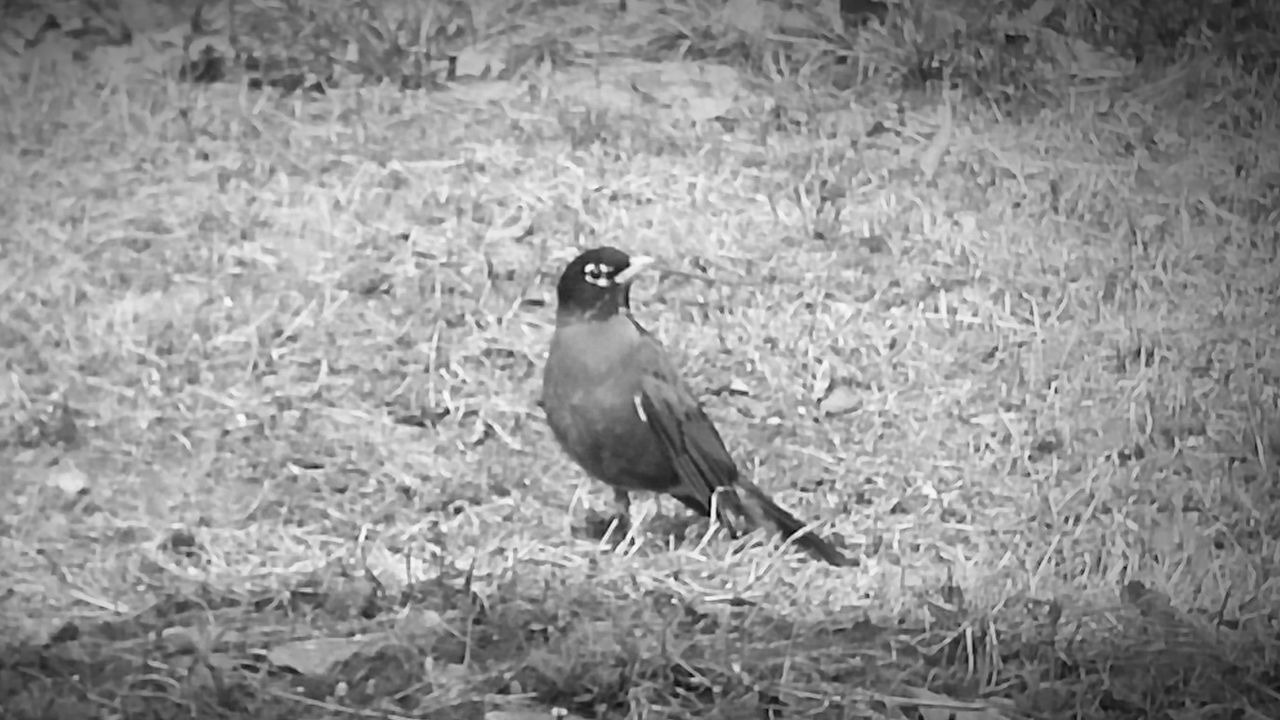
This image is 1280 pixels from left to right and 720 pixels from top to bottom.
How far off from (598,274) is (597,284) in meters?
0.02

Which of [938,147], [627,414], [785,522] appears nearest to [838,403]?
[785,522]

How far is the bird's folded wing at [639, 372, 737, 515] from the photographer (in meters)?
2.02

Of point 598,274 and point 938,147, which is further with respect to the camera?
point 938,147

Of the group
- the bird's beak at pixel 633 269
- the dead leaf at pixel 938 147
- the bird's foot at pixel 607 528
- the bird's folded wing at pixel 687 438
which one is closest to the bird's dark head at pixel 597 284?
the bird's beak at pixel 633 269

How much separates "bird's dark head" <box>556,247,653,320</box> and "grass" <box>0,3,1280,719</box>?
31 millimetres

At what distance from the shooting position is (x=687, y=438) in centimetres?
203

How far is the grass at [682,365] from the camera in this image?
1.98 meters

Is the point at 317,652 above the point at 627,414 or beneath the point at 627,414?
beneath

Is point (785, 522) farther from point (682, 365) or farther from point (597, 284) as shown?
point (597, 284)

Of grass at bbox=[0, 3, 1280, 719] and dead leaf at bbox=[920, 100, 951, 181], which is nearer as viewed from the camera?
grass at bbox=[0, 3, 1280, 719]

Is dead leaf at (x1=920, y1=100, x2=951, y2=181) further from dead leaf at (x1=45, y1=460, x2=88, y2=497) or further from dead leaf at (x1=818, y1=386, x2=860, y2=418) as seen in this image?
dead leaf at (x1=45, y1=460, x2=88, y2=497)

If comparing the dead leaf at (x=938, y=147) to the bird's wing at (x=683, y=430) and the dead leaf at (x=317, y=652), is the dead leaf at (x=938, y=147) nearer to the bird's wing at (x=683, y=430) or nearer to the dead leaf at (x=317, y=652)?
the bird's wing at (x=683, y=430)

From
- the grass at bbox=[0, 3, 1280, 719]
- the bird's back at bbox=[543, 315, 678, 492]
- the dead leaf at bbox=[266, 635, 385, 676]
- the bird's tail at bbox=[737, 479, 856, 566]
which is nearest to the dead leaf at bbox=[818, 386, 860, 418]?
the grass at bbox=[0, 3, 1280, 719]

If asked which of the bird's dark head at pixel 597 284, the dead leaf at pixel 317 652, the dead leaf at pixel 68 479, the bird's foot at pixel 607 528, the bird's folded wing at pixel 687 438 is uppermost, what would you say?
the bird's dark head at pixel 597 284
